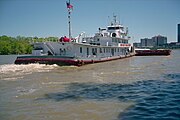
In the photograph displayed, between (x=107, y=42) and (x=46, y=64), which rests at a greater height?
(x=107, y=42)

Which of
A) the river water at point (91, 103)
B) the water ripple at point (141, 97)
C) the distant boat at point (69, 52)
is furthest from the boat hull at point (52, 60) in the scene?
the water ripple at point (141, 97)

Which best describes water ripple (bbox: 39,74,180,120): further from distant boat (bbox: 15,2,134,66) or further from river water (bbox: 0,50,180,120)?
distant boat (bbox: 15,2,134,66)

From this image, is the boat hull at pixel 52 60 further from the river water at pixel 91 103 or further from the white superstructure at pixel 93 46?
the river water at pixel 91 103

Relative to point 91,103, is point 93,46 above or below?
above

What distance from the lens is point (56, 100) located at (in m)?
10.6

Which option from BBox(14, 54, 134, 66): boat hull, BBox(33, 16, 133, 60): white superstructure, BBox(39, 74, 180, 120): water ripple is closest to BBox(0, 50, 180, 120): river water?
BBox(39, 74, 180, 120): water ripple

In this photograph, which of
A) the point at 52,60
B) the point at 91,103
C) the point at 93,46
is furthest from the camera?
the point at 93,46

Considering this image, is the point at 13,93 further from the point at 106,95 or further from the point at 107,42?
the point at 107,42

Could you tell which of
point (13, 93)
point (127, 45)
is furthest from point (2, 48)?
point (13, 93)

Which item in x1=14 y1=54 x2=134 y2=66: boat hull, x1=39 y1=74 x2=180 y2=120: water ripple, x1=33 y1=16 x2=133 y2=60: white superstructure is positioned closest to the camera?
x1=39 y1=74 x2=180 y2=120: water ripple

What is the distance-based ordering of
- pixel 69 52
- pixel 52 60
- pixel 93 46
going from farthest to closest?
pixel 93 46
pixel 69 52
pixel 52 60

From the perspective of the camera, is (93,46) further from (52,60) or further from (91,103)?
(91,103)

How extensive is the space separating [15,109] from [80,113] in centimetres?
259

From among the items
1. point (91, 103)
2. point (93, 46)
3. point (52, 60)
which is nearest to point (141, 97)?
point (91, 103)
